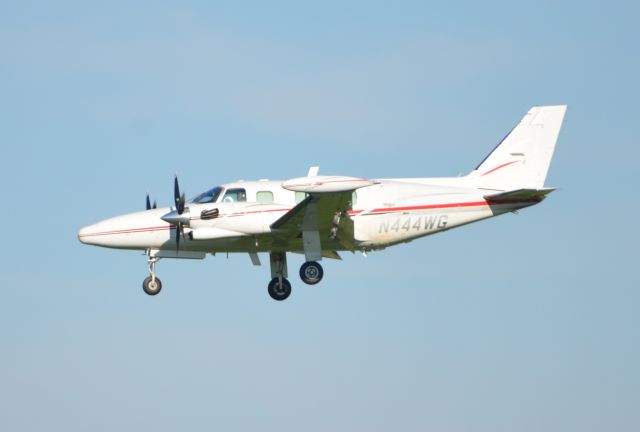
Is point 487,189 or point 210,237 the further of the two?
point 487,189

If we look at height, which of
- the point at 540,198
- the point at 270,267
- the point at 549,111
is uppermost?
the point at 549,111

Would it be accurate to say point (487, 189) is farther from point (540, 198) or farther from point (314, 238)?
point (314, 238)

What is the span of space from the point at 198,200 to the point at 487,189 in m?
8.89

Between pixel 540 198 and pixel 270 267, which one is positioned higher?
pixel 540 198

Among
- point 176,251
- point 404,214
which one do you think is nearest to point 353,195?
point 404,214

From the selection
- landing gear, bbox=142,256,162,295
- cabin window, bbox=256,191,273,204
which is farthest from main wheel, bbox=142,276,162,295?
cabin window, bbox=256,191,273,204

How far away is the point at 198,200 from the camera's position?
28234mm

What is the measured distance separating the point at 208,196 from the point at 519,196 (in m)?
9.24

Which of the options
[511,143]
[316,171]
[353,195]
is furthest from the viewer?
[511,143]

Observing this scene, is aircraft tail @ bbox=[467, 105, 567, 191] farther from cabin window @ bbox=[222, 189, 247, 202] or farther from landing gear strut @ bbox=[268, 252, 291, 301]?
cabin window @ bbox=[222, 189, 247, 202]

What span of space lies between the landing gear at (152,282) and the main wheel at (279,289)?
337cm

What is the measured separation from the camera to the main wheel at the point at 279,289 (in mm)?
29484

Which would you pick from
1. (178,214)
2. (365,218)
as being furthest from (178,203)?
(365,218)

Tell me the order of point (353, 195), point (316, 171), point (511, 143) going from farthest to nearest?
point (511, 143), point (353, 195), point (316, 171)
